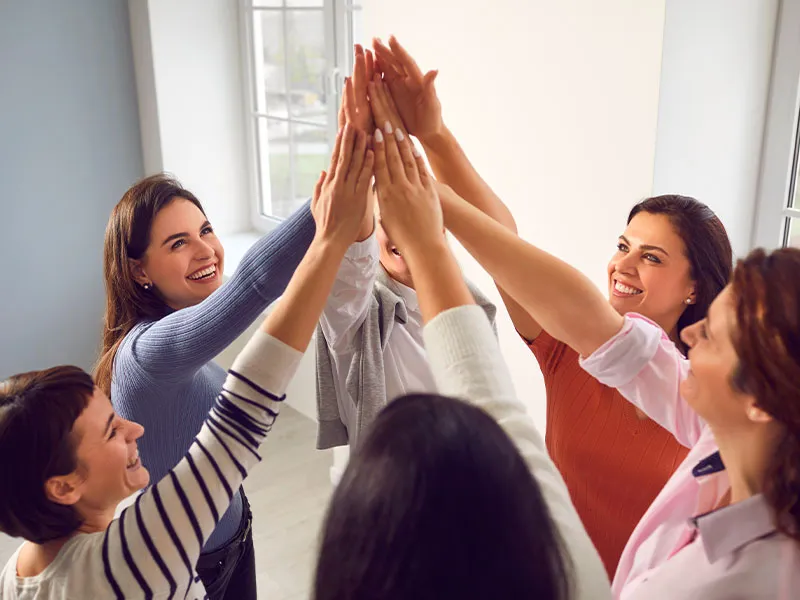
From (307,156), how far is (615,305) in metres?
2.15

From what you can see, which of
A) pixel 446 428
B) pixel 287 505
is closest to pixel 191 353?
pixel 446 428

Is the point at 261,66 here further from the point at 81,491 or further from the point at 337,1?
the point at 81,491

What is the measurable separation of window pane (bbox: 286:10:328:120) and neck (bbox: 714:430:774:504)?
2522mm

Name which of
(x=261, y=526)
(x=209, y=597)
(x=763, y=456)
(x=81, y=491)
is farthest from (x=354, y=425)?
(x=261, y=526)

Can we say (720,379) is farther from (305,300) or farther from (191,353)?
(191,353)

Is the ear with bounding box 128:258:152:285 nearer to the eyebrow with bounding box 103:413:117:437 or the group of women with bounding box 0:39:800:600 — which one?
the group of women with bounding box 0:39:800:600

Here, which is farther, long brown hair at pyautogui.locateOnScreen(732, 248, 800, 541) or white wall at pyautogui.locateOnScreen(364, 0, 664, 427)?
white wall at pyautogui.locateOnScreen(364, 0, 664, 427)

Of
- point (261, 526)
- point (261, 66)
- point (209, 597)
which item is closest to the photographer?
point (209, 597)

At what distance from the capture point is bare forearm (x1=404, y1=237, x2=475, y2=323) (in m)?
0.84

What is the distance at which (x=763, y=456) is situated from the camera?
0.86 metres

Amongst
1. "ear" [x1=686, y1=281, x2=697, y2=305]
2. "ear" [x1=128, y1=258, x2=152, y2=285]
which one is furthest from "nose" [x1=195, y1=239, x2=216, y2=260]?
"ear" [x1=686, y1=281, x2=697, y2=305]

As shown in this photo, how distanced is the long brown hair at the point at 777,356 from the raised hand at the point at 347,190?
479mm

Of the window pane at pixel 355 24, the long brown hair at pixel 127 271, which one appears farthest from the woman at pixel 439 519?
the window pane at pixel 355 24

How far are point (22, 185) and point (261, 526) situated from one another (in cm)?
171
